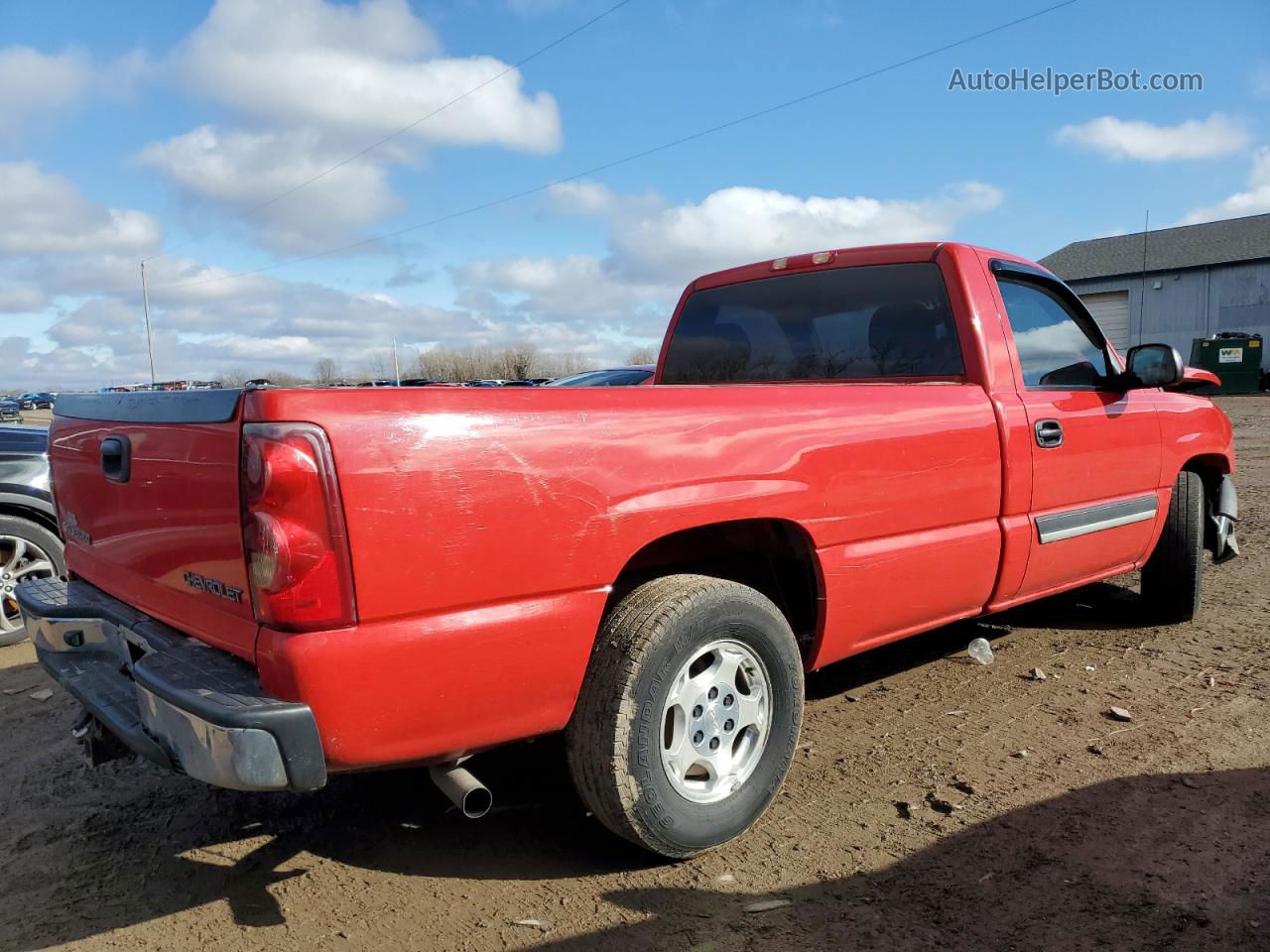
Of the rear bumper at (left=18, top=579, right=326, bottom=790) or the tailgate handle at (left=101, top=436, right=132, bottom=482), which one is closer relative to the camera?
the rear bumper at (left=18, top=579, right=326, bottom=790)

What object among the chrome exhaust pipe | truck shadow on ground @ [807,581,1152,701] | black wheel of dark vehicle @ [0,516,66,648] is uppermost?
black wheel of dark vehicle @ [0,516,66,648]

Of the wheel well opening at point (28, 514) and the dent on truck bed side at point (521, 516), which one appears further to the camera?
the wheel well opening at point (28, 514)

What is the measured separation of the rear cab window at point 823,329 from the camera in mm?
3775

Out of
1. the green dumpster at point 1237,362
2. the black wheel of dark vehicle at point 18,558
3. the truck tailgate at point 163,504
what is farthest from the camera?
the green dumpster at point 1237,362

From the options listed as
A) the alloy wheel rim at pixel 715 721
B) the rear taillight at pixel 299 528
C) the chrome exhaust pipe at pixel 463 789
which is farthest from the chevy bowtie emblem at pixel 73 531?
the alloy wheel rim at pixel 715 721

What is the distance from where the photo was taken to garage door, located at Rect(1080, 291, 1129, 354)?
43.2 m

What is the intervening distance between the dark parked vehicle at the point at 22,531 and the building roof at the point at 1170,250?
1683 inches

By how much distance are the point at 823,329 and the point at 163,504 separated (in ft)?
9.08

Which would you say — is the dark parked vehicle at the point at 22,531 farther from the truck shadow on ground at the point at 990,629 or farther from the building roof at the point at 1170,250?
the building roof at the point at 1170,250

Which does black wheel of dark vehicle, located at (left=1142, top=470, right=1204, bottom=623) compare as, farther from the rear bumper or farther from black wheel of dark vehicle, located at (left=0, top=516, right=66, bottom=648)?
black wheel of dark vehicle, located at (left=0, top=516, right=66, bottom=648)

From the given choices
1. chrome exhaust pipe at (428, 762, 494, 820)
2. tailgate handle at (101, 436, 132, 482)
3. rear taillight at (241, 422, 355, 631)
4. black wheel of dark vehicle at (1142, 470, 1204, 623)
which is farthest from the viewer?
black wheel of dark vehicle at (1142, 470, 1204, 623)

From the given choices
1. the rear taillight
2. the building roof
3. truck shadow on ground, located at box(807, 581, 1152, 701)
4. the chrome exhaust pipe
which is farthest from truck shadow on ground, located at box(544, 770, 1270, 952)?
the building roof

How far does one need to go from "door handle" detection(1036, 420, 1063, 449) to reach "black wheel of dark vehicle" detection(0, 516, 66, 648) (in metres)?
5.05

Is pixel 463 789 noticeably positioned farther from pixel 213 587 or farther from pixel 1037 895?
pixel 1037 895
